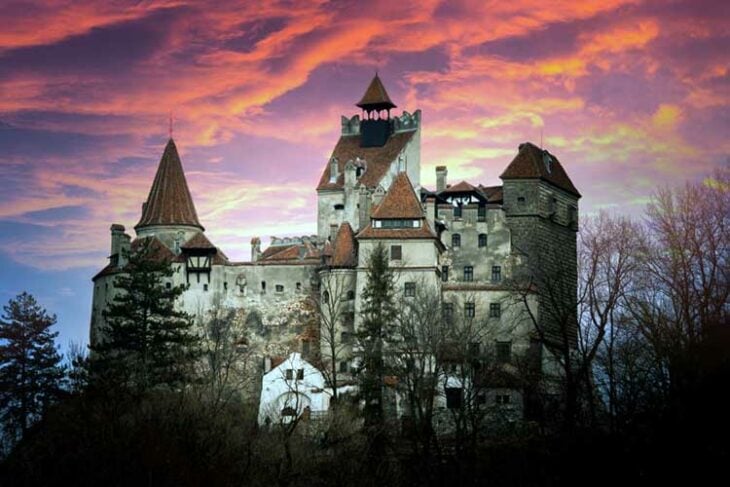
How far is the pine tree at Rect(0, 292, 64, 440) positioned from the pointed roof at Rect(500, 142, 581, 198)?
30.4m

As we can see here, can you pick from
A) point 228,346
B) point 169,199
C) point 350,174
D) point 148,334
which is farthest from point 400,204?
point 169,199

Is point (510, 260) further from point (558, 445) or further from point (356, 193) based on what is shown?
point (558, 445)

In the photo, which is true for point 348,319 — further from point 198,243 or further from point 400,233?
point 198,243

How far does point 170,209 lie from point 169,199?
112 centimetres

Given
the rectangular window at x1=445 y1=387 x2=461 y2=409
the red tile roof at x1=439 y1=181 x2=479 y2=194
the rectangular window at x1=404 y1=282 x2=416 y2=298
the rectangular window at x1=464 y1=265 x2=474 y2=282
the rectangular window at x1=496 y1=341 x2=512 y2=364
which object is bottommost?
the rectangular window at x1=445 y1=387 x2=461 y2=409

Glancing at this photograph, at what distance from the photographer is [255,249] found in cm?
7819

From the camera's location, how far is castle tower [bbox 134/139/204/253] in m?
80.2

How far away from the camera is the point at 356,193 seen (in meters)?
77.8

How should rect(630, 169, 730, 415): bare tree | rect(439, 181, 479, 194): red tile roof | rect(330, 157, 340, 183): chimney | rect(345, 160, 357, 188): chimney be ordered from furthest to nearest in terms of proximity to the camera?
1. rect(330, 157, 340, 183): chimney
2. rect(345, 160, 357, 188): chimney
3. rect(439, 181, 479, 194): red tile roof
4. rect(630, 169, 730, 415): bare tree

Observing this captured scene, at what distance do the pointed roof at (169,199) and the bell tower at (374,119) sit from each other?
44.9 ft

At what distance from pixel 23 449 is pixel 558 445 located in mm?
23027

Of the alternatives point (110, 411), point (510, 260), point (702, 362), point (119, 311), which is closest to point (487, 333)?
point (510, 260)

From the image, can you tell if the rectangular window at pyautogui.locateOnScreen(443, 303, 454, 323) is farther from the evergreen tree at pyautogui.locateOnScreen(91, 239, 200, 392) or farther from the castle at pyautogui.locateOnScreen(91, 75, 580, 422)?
the evergreen tree at pyautogui.locateOnScreen(91, 239, 200, 392)

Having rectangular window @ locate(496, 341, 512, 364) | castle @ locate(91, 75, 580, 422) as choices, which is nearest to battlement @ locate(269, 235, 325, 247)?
castle @ locate(91, 75, 580, 422)
